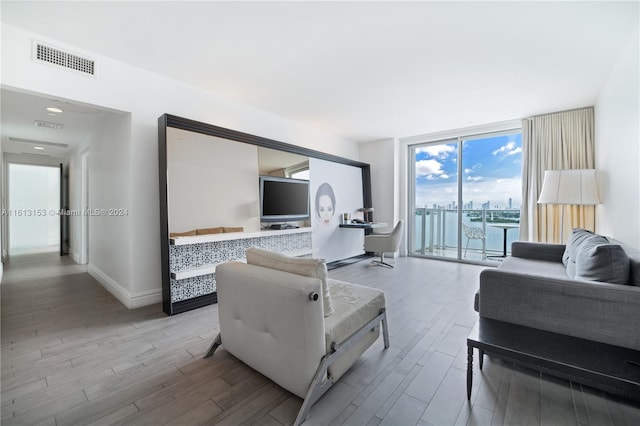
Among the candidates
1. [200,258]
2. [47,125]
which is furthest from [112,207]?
[47,125]

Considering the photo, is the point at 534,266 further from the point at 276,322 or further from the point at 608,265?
the point at 276,322

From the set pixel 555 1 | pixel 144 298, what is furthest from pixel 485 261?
pixel 144 298

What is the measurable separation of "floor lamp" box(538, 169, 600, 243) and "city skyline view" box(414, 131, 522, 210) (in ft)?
4.70

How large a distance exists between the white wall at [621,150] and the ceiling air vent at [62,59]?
4881 millimetres

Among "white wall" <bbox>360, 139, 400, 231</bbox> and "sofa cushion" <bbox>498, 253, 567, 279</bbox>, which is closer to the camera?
"sofa cushion" <bbox>498, 253, 567, 279</bbox>

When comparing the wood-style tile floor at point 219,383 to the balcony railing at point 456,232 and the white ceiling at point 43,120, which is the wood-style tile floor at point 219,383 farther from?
the balcony railing at point 456,232

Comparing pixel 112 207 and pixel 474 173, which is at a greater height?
pixel 474 173

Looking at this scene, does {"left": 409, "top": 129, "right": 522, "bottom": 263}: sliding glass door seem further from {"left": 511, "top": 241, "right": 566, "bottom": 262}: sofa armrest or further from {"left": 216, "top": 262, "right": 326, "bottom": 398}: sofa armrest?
{"left": 216, "top": 262, "right": 326, "bottom": 398}: sofa armrest

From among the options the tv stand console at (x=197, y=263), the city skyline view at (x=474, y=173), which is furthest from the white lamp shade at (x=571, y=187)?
the tv stand console at (x=197, y=263)

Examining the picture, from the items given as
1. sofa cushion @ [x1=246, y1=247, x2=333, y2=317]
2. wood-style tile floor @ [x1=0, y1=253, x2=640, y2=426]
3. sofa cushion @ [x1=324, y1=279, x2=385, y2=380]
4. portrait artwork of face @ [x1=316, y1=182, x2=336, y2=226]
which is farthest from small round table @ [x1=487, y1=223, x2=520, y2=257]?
sofa cushion @ [x1=246, y1=247, x2=333, y2=317]

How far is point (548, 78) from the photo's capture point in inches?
123

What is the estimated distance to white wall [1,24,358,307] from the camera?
233 centimetres

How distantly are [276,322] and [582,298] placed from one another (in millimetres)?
1767

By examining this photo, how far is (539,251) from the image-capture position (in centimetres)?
316
